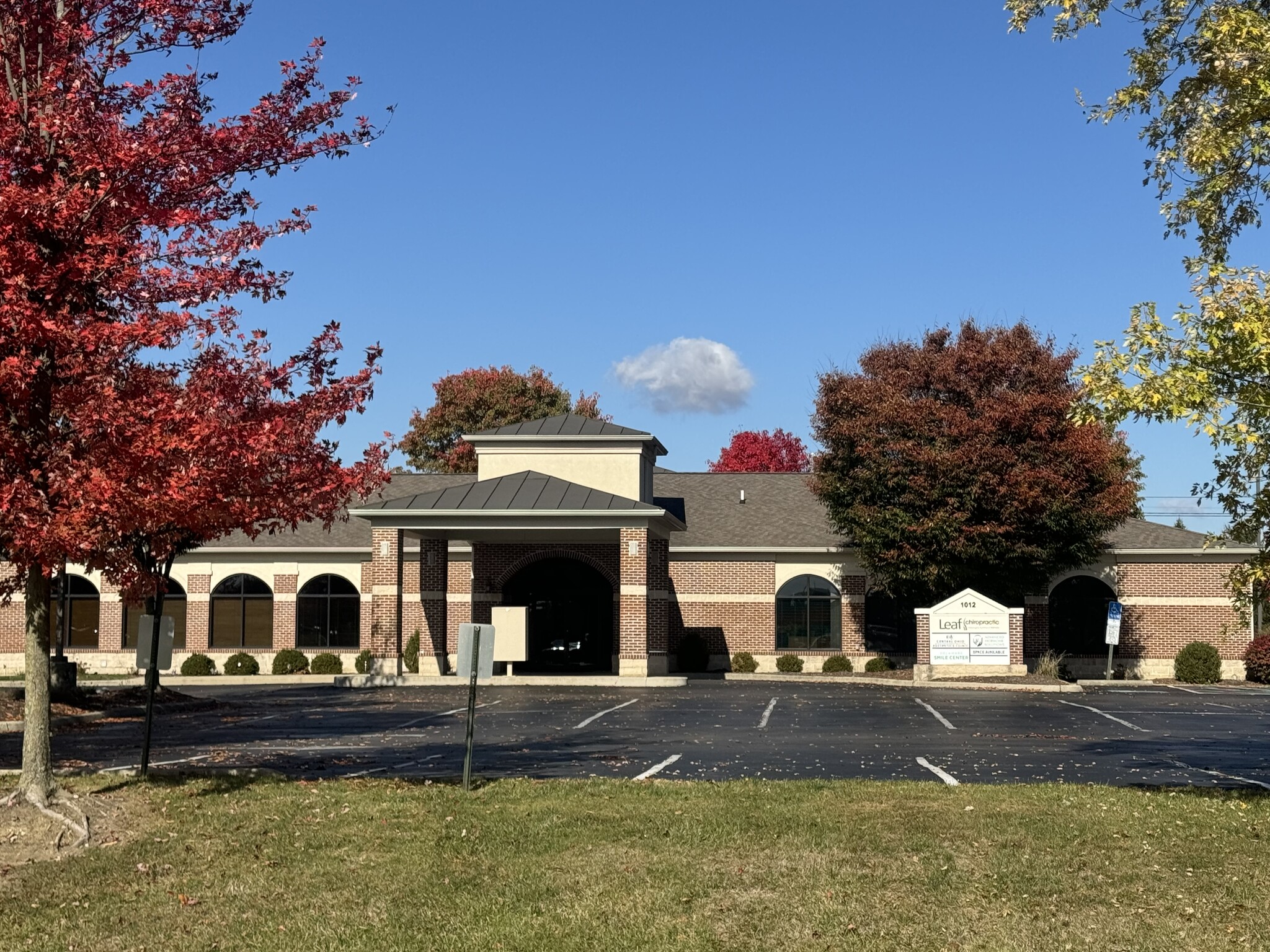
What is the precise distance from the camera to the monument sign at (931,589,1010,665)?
113ft

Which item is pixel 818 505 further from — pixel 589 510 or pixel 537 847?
pixel 537 847

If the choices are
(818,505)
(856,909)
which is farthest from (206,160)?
(818,505)

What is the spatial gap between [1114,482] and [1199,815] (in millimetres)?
26112

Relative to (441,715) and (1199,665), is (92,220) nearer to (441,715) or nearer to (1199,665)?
(441,715)

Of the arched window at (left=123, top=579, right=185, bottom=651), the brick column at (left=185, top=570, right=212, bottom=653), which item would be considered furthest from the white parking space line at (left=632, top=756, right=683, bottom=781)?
the arched window at (left=123, top=579, right=185, bottom=651)

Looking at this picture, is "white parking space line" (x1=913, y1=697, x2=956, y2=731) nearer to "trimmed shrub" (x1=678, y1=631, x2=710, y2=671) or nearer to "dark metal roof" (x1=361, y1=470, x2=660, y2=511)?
"dark metal roof" (x1=361, y1=470, x2=660, y2=511)

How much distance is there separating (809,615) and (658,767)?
974 inches

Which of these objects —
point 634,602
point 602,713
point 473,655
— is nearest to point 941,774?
point 473,655

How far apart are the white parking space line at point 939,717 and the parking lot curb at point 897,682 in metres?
5.96

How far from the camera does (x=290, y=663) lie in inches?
1526

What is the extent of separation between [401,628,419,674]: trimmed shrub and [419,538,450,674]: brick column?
0.61 meters

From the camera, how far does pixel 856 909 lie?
807 cm

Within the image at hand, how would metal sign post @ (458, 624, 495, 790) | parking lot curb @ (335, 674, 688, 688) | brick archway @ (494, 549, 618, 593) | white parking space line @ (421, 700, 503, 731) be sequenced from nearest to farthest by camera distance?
metal sign post @ (458, 624, 495, 790), white parking space line @ (421, 700, 503, 731), parking lot curb @ (335, 674, 688, 688), brick archway @ (494, 549, 618, 593)

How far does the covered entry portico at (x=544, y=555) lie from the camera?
111 ft
